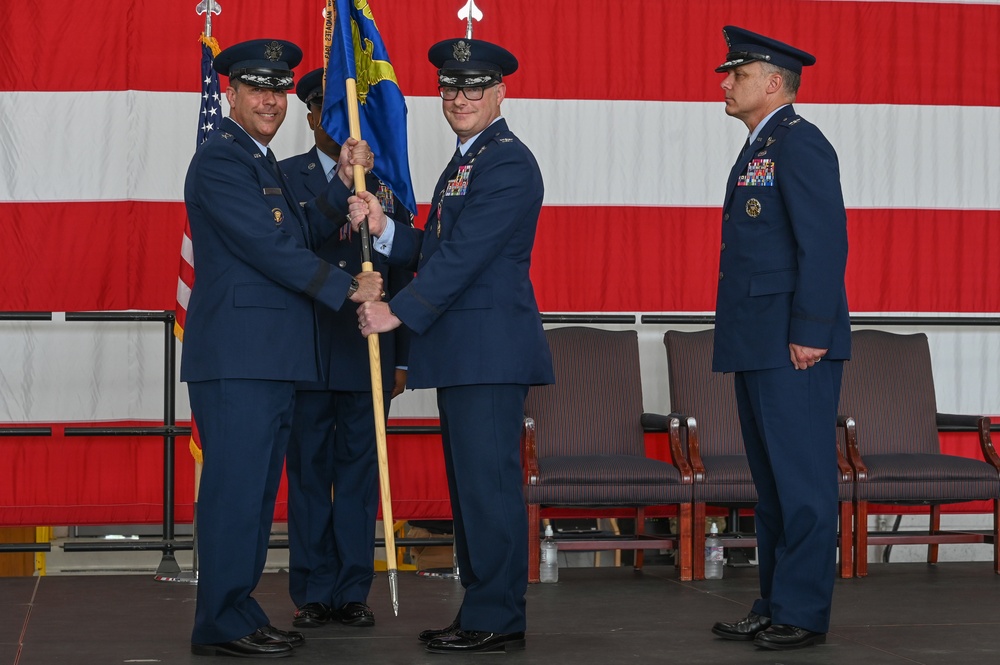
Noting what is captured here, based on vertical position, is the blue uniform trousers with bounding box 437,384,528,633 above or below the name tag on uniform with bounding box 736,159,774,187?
below

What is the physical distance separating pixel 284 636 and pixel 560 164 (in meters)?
2.67

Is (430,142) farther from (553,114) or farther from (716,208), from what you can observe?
(716,208)

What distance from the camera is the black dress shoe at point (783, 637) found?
3.42 meters

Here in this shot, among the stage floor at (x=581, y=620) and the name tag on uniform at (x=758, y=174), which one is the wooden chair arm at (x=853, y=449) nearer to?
the stage floor at (x=581, y=620)

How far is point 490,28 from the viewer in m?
5.29

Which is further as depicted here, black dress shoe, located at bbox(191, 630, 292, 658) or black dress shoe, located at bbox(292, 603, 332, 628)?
black dress shoe, located at bbox(292, 603, 332, 628)

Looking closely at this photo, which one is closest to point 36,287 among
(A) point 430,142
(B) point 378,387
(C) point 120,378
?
(C) point 120,378

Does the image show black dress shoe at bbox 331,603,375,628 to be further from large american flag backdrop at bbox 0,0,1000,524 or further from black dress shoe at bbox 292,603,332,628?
large american flag backdrop at bbox 0,0,1000,524

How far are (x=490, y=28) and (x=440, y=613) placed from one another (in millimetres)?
2572

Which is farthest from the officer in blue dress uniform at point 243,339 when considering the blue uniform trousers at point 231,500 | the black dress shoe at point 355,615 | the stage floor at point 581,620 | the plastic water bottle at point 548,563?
the plastic water bottle at point 548,563

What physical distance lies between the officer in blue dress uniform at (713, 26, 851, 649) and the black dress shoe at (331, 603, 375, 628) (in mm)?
1063

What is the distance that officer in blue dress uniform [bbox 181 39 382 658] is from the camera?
328 cm

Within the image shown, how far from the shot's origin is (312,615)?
3.75 meters

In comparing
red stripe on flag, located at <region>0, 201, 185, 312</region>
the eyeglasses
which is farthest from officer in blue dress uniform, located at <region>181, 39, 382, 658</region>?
red stripe on flag, located at <region>0, 201, 185, 312</region>
